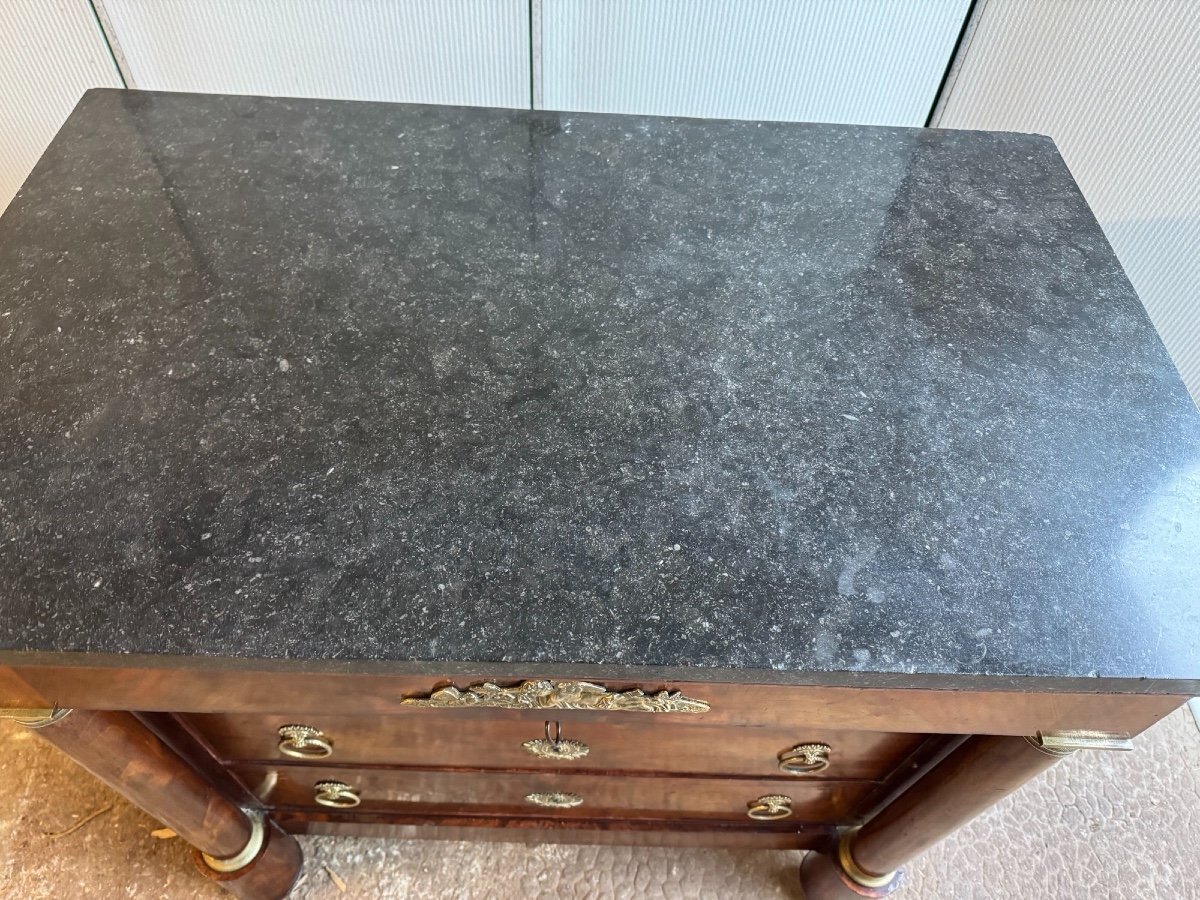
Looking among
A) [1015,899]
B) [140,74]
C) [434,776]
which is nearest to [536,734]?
[434,776]

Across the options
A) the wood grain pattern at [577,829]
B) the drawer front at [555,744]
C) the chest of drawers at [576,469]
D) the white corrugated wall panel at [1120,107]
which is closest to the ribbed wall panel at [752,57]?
the white corrugated wall panel at [1120,107]

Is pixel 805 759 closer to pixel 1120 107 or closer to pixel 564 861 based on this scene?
pixel 564 861

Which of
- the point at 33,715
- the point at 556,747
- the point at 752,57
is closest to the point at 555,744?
the point at 556,747

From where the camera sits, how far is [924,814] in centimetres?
83

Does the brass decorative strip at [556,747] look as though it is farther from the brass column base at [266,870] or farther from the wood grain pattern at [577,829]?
the brass column base at [266,870]

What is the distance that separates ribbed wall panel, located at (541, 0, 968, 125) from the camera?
1052 mm

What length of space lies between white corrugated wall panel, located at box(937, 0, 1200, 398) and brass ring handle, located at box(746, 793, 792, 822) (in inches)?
33.0

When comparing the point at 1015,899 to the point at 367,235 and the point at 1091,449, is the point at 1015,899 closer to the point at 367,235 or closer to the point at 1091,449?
the point at 1091,449

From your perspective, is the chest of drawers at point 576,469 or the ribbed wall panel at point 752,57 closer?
the chest of drawers at point 576,469

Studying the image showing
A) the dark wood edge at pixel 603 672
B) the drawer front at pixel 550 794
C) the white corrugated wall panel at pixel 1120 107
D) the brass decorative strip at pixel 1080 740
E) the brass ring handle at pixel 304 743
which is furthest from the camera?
the white corrugated wall panel at pixel 1120 107

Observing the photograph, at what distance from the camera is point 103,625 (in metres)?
0.56

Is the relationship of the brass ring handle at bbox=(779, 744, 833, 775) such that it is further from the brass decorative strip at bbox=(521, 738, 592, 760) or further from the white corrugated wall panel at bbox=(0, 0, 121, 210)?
the white corrugated wall panel at bbox=(0, 0, 121, 210)

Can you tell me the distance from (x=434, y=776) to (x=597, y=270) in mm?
554

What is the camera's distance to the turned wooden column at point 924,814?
2.37ft
